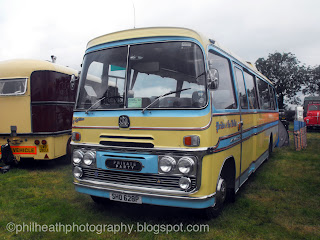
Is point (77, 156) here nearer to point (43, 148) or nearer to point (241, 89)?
point (241, 89)

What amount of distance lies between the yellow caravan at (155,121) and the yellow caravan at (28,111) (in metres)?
3.49

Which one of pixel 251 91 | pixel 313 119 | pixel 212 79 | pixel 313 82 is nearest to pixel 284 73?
pixel 313 82

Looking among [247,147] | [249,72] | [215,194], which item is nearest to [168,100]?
[215,194]

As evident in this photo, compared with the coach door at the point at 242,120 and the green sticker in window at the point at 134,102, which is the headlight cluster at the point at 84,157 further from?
the coach door at the point at 242,120

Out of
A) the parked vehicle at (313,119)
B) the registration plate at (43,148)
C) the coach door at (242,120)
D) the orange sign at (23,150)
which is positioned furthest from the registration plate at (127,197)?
the parked vehicle at (313,119)

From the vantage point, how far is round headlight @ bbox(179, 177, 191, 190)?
3.80m

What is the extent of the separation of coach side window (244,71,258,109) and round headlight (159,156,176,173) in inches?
122

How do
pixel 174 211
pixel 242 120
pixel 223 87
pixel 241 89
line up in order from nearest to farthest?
pixel 223 87 → pixel 174 211 → pixel 242 120 → pixel 241 89

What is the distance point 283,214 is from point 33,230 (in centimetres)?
401

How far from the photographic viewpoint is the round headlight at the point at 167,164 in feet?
12.6

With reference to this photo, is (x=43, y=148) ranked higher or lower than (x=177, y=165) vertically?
lower

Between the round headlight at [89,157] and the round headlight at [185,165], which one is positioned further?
the round headlight at [89,157]

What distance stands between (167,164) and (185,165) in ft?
0.81

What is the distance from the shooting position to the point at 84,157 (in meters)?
4.51
